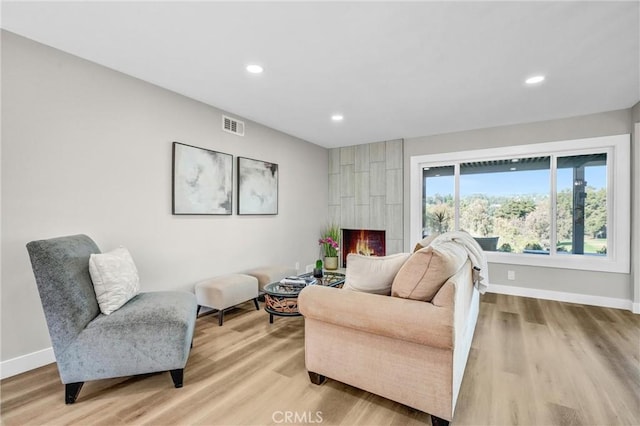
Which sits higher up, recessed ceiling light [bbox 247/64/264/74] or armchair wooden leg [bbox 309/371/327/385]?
recessed ceiling light [bbox 247/64/264/74]

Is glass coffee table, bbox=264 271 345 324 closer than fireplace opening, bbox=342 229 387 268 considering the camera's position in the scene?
Yes

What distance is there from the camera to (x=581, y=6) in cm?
180

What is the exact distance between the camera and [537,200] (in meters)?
4.19

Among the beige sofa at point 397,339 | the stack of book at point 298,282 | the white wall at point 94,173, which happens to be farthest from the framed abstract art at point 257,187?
the beige sofa at point 397,339

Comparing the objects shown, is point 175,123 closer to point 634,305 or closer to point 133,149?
point 133,149

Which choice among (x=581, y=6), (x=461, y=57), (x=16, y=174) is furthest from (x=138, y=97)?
(x=581, y=6)

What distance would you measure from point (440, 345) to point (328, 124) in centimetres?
346

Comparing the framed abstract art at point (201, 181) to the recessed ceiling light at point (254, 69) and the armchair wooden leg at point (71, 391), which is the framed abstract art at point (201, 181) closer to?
the recessed ceiling light at point (254, 69)

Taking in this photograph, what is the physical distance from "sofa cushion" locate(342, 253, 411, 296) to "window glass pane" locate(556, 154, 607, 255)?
3.51m

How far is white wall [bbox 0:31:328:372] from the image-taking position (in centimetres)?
211

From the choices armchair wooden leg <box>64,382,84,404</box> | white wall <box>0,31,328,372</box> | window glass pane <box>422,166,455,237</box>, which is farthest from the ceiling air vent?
window glass pane <box>422,166,455,237</box>

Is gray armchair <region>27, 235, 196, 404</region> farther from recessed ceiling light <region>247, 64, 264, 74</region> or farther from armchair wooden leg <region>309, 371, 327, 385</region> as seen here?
recessed ceiling light <region>247, 64, 264, 74</region>

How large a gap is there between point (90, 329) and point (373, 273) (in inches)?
70.9

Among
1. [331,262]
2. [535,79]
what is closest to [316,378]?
[535,79]
